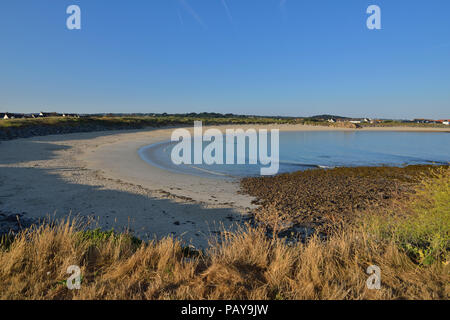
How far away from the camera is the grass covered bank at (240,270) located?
11.2 ft

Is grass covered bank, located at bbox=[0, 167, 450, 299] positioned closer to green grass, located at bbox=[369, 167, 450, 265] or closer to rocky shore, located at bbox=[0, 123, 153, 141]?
green grass, located at bbox=[369, 167, 450, 265]

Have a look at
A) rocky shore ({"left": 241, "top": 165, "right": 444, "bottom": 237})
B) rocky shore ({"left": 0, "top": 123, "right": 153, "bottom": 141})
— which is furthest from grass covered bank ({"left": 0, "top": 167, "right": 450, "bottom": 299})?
rocky shore ({"left": 0, "top": 123, "right": 153, "bottom": 141})

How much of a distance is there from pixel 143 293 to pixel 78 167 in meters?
18.7

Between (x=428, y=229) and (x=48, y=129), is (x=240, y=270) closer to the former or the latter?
(x=428, y=229)

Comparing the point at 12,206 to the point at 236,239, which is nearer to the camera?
the point at 236,239

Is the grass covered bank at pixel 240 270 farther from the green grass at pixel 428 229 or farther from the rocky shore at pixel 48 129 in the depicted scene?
the rocky shore at pixel 48 129

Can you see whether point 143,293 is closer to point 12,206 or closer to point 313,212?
point 313,212

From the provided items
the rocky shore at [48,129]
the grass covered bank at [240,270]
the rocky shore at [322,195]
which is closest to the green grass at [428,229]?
the grass covered bank at [240,270]

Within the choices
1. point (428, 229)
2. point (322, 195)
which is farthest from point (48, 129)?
point (428, 229)

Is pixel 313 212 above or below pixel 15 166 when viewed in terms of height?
below

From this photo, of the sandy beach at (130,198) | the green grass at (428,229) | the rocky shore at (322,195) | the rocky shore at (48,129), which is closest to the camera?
the green grass at (428,229)

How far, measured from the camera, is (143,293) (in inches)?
136

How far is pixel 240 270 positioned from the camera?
4094 mm
